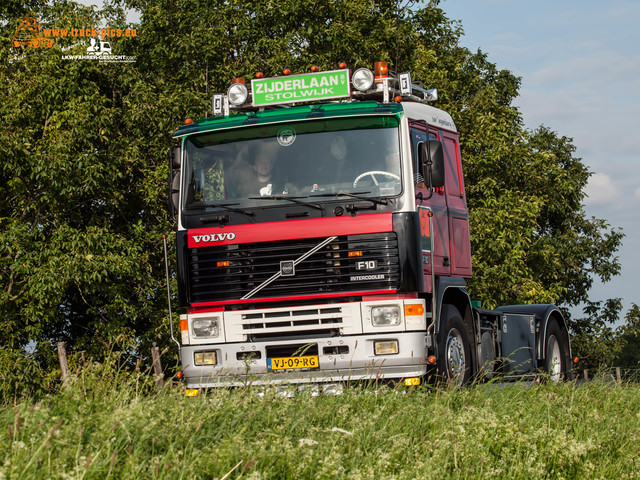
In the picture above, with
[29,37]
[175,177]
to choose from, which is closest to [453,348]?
[175,177]

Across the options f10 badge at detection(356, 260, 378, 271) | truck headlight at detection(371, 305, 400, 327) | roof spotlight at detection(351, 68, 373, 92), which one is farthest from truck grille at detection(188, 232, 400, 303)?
roof spotlight at detection(351, 68, 373, 92)

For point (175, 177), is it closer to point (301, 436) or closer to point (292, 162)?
point (292, 162)

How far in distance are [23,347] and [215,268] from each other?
10177mm

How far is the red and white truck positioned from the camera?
824cm

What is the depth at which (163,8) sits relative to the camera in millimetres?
21781

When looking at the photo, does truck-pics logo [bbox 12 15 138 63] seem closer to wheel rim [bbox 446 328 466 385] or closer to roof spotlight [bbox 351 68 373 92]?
roof spotlight [bbox 351 68 373 92]

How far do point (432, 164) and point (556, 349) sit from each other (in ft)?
17.6

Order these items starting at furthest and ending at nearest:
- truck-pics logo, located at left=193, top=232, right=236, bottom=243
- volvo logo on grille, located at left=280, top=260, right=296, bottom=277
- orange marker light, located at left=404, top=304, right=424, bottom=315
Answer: truck-pics logo, located at left=193, top=232, right=236, bottom=243
volvo logo on grille, located at left=280, top=260, right=296, bottom=277
orange marker light, located at left=404, top=304, right=424, bottom=315

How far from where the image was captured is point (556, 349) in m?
12.9

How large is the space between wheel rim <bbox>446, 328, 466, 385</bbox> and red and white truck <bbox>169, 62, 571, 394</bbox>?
22mm

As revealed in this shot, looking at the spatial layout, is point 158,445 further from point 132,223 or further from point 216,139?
point 132,223

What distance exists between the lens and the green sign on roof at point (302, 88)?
942 centimetres

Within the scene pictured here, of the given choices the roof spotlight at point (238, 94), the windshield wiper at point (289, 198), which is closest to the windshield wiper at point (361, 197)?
the windshield wiper at point (289, 198)

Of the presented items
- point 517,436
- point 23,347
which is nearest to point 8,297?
point 23,347
